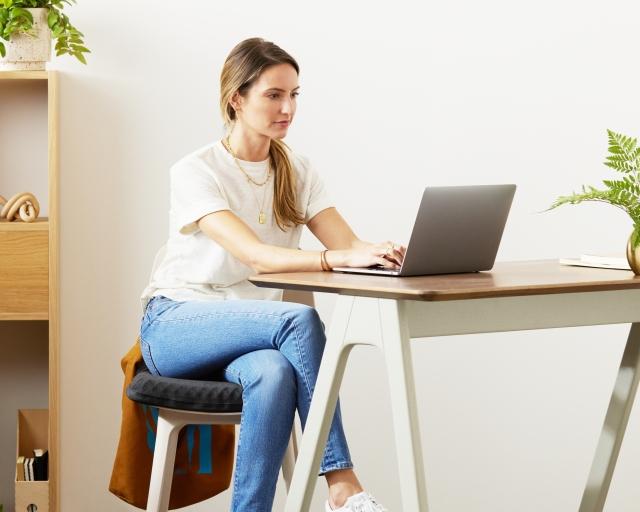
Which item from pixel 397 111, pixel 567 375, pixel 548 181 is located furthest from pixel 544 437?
pixel 397 111

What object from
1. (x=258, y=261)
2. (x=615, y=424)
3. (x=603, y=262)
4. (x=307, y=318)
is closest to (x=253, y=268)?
(x=258, y=261)

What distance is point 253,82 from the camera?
2.38 meters

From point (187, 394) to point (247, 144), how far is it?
0.66m

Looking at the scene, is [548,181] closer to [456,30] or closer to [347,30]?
[456,30]

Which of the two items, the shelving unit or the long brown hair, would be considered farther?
the shelving unit

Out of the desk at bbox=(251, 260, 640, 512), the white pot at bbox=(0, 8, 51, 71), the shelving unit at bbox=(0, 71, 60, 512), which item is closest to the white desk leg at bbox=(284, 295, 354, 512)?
the desk at bbox=(251, 260, 640, 512)

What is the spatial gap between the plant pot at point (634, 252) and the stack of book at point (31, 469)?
5.74ft

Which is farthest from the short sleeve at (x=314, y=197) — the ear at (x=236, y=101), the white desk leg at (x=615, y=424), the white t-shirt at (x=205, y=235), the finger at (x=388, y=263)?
the white desk leg at (x=615, y=424)

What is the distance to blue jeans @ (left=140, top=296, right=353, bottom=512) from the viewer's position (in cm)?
196

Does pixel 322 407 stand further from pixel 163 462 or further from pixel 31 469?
pixel 31 469

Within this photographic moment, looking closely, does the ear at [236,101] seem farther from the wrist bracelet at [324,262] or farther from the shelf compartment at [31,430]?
the shelf compartment at [31,430]

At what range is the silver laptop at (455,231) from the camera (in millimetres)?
1721

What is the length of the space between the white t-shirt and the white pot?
691 millimetres

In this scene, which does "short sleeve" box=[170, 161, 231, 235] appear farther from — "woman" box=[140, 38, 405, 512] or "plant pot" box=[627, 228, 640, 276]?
"plant pot" box=[627, 228, 640, 276]
